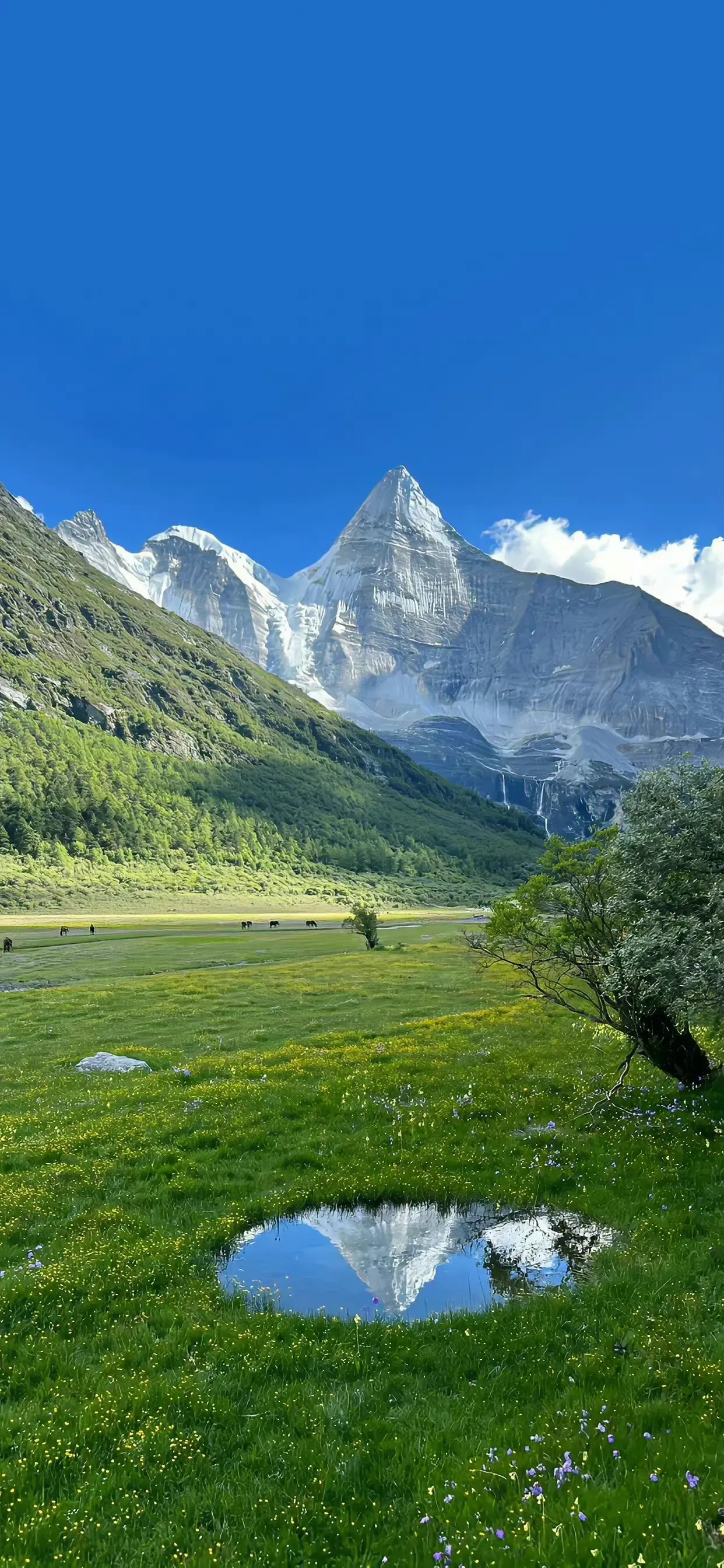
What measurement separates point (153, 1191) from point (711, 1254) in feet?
36.4

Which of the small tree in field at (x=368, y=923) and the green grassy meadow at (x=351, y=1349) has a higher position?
the green grassy meadow at (x=351, y=1349)

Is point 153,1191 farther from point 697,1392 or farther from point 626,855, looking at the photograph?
point 626,855

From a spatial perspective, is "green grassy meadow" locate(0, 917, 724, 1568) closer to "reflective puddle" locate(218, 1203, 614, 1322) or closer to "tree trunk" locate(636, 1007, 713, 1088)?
"reflective puddle" locate(218, 1203, 614, 1322)

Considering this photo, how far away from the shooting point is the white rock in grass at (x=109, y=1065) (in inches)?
1062

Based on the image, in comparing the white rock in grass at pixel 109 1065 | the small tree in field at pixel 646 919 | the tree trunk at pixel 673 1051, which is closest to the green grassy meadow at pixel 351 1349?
the tree trunk at pixel 673 1051

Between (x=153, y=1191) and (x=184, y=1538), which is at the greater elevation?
(x=184, y=1538)

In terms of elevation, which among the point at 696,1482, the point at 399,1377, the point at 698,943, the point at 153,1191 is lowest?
the point at 153,1191

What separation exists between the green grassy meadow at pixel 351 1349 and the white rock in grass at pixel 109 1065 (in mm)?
3584

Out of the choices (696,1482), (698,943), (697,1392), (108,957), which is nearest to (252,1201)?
(697,1392)

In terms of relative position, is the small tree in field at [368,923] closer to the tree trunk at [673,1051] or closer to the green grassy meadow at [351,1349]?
the green grassy meadow at [351,1349]

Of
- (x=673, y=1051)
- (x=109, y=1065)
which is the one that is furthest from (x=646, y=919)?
(x=109, y=1065)

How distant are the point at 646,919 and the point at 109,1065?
22.2 metres

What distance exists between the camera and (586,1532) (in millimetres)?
5777

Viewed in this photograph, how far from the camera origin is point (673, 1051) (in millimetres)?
18625
